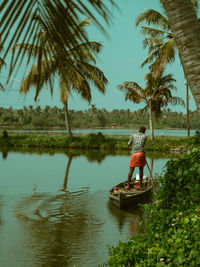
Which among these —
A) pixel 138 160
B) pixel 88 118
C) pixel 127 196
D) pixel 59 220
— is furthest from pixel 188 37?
pixel 88 118

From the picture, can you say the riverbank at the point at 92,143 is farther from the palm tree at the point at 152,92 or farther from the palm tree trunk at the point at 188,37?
the palm tree trunk at the point at 188,37

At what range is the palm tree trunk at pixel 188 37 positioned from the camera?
2.73 metres

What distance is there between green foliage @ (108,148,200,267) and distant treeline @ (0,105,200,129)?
89.4 meters

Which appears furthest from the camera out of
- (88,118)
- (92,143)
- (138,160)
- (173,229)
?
(88,118)

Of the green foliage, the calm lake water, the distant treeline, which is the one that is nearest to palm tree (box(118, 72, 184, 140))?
the calm lake water

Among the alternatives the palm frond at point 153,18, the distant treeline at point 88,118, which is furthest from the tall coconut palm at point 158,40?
the distant treeline at point 88,118

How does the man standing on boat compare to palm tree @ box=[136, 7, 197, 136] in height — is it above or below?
below

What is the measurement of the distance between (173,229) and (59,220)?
15.6ft

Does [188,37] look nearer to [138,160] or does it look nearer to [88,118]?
[138,160]

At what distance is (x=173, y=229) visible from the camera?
3635mm

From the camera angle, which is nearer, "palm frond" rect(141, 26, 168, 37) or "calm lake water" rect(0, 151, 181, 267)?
"calm lake water" rect(0, 151, 181, 267)

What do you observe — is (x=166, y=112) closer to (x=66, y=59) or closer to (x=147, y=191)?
(x=147, y=191)

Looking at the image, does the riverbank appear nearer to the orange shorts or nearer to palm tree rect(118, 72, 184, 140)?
palm tree rect(118, 72, 184, 140)

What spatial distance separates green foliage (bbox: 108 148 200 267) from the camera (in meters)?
2.97
